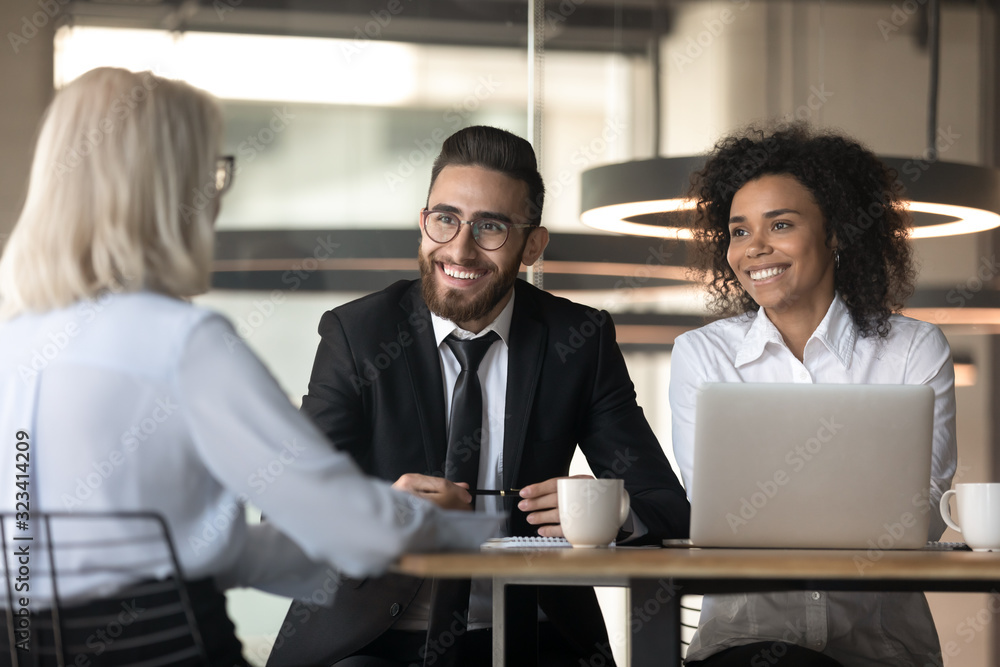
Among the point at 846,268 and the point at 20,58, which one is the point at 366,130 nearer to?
the point at 20,58

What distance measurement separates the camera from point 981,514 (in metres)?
1.62

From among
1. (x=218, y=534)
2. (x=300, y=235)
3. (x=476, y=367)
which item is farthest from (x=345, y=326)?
(x=300, y=235)

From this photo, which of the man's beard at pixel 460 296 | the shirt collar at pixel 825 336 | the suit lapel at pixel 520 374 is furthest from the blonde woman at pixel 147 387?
the shirt collar at pixel 825 336

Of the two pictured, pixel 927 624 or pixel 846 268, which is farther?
pixel 846 268

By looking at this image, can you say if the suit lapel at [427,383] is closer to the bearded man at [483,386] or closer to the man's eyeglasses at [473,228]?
the bearded man at [483,386]

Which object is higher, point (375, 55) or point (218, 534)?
point (375, 55)

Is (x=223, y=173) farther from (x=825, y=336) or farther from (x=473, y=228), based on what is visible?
(x=825, y=336)

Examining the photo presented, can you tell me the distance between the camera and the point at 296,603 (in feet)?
6.38

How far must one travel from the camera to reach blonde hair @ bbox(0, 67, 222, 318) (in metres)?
1.25

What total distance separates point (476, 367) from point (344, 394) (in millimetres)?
300

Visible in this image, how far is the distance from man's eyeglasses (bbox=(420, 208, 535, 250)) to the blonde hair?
3.45 feet

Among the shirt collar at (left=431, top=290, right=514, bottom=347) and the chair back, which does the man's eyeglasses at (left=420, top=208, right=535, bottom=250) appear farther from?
the chair back

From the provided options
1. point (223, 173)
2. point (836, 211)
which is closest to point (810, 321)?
point (836, 211)

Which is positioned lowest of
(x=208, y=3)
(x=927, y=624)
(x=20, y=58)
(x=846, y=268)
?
(x=927, y=624)
